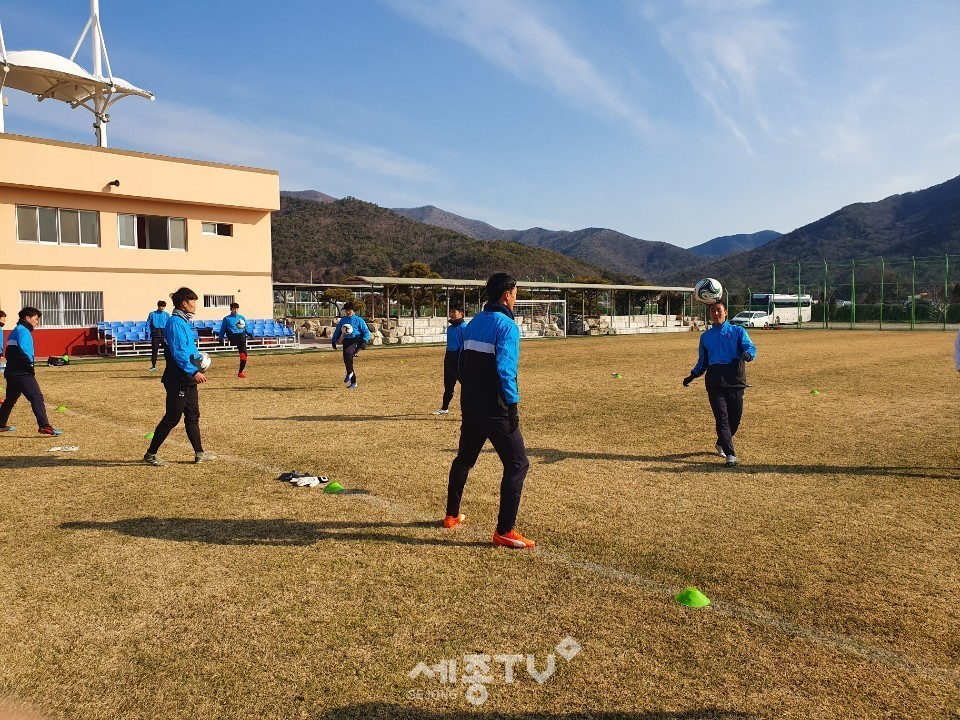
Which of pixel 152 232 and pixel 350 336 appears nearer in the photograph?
pixel 350 336

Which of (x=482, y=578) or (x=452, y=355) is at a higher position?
(x=452, y=355)

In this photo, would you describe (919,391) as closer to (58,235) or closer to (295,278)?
(58,235)

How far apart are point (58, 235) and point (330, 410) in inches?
830

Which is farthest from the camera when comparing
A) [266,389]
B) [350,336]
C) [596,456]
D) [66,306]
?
[66,306]

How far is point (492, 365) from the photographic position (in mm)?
5324

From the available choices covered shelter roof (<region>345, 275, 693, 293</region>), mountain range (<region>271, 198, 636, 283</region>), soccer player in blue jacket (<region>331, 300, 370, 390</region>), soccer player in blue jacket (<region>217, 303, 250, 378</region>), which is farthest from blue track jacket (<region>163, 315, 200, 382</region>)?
mountain range (<region>271, 198, 636, 283</region>)

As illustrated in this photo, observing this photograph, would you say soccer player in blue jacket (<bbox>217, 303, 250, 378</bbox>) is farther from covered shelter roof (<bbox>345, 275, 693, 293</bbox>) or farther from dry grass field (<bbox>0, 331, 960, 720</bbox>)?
covered shelter roof (<bbox>345, 275, 693, 293</bbox>)

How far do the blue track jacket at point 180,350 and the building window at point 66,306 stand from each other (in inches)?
888

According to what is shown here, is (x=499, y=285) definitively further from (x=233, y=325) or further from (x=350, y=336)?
(x=233, y=325)

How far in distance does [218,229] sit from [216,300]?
3364 millimetres

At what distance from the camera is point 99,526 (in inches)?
232

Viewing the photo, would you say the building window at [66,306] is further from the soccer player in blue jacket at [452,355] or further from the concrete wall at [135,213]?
the soccer player in blue jacket at [452,355]

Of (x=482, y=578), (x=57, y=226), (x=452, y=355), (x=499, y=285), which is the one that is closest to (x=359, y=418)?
(x=452, y=355)

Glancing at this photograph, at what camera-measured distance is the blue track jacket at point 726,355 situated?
8.39m
